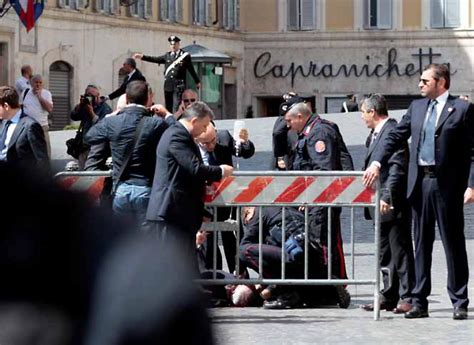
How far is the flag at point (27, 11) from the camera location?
39469mm

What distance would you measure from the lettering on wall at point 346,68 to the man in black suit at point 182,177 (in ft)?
151

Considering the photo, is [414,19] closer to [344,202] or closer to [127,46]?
[127,46]

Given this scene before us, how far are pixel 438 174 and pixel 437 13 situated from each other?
47.0 metres

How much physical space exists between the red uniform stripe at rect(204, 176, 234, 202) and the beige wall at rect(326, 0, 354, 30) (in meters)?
46.0

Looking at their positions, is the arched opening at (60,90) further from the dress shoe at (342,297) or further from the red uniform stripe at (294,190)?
the red uniform stripe at (294,190)

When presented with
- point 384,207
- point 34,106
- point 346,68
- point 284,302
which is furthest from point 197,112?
point 346,68

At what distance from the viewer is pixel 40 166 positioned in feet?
4.18

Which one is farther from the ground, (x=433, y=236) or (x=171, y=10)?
(x=171, y=10)

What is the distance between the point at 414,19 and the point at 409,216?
46.2m

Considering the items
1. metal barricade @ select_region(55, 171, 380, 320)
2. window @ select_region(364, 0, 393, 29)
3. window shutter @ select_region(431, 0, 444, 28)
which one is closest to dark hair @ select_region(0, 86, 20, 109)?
metal barricade @ select_region(55, 171, 380, 320)

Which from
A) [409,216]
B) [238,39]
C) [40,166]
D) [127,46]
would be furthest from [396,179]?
[238,39]

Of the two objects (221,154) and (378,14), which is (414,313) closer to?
Answer: (221,154)

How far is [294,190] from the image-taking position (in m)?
10.8

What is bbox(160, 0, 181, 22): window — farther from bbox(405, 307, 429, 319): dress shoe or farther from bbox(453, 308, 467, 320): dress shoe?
bbox(453, 308, 467, 320): dress shoe
